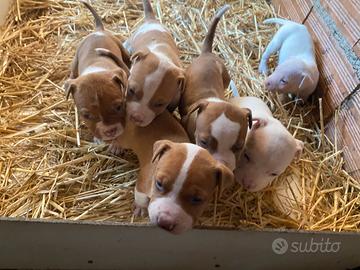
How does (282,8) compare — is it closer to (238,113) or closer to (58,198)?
(238,113)

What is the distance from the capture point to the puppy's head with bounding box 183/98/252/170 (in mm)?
1787

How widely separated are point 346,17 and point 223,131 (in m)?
1.06

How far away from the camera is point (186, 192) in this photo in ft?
5.17

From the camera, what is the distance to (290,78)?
2473 mm

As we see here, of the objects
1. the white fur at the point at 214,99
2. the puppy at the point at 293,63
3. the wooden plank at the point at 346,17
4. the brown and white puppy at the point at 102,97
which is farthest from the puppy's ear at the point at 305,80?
the brown and white puppy at the point at 102,97

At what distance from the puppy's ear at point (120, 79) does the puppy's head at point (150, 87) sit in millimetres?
23

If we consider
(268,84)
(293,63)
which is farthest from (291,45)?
(268,84)

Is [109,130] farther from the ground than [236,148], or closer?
closer

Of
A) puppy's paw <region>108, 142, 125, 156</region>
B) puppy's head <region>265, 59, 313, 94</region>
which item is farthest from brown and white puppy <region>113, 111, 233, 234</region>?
puppy's head <region>265, 59, 313, 94</region>

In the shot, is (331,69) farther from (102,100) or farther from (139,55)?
(102,100)

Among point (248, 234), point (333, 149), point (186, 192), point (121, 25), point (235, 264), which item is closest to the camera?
point (186, 192)

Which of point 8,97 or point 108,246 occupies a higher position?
point 108,246

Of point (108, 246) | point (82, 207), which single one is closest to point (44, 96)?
point (82, 207)

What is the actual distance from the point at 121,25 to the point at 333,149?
4.44 ft
